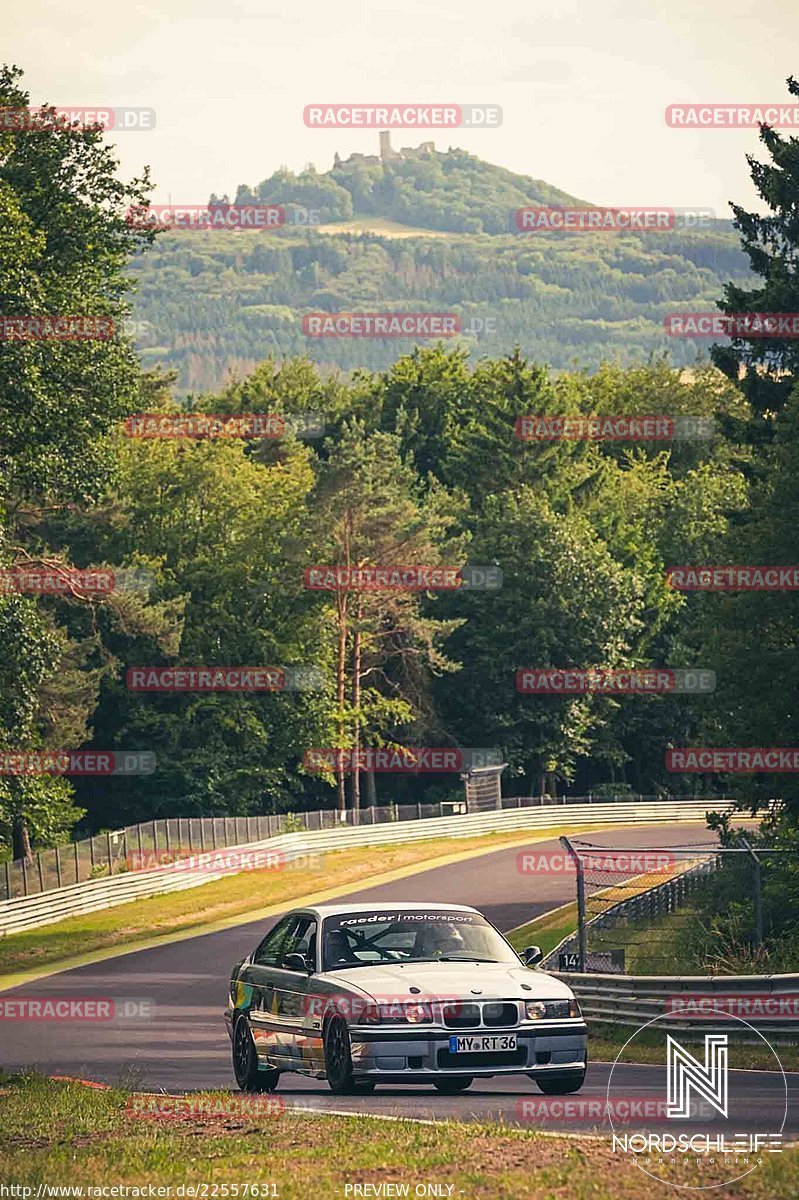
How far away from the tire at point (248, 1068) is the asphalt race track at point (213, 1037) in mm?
224

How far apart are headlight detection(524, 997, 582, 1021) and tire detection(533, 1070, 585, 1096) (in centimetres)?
47

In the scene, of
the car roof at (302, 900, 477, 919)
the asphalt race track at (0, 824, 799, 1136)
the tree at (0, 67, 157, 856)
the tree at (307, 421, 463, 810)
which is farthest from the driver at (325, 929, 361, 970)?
the tree at (307, 421, 463, 810)

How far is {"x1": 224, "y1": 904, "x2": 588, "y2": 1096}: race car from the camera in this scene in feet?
47.1

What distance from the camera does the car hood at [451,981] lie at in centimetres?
1447

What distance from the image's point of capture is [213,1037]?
2538 centimetres

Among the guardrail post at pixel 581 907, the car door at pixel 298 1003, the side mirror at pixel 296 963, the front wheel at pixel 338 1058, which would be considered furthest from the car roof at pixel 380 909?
the guardrail post at pixel 581 907

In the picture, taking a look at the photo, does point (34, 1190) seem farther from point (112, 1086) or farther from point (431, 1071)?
point (112, 1086)

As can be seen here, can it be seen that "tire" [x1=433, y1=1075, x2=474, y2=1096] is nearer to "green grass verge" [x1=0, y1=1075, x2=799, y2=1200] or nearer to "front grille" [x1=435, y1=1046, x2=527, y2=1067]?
"front grille" [x1=435, y1=1046, x2=527, y2=1067]

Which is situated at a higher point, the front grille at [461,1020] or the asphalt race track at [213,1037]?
the front grille at [461,1020]

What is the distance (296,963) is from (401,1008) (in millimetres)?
1733

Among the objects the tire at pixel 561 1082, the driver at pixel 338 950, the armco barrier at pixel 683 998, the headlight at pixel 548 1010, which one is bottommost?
the armco barrier at pixel 683 998

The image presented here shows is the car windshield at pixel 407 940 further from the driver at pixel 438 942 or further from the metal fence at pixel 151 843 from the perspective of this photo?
the metal fence at pixel 151 843

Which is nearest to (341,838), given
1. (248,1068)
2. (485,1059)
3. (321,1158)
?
(248,1068)

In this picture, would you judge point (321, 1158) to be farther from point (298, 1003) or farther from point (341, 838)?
point (341, 838)
